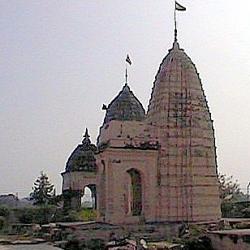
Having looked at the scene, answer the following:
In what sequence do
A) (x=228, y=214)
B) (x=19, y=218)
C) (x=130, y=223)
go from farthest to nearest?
(x=19, y=218) < (x=228, y=214) < (x=130, y=223)

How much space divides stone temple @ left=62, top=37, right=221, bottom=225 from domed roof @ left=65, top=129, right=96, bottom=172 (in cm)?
1188

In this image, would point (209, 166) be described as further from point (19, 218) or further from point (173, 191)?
point (19, 218)

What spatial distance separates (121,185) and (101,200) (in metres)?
2.31

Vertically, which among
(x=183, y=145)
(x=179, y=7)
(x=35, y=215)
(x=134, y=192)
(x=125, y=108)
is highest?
(x=179, y=7)

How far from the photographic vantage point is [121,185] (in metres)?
24.9

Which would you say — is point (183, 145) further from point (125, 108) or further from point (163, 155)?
point (125, 108)

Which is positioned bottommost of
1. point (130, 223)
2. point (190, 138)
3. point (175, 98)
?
point (130, 223)

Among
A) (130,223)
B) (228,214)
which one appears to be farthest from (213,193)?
(228,214)

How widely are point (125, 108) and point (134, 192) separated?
14.2ft

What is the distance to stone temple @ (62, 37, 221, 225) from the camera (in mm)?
25109

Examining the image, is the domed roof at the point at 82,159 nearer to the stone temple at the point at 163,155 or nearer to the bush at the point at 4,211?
the bush at the point at 4,211

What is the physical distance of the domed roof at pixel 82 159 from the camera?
40.0m

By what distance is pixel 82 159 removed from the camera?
4025cm

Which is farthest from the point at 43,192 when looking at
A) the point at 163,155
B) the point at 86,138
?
the point at 163,155
